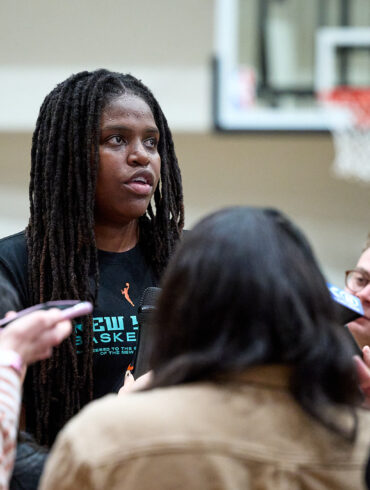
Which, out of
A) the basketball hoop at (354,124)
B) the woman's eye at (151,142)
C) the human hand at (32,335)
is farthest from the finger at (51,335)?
the basketball hoop at (354,124)

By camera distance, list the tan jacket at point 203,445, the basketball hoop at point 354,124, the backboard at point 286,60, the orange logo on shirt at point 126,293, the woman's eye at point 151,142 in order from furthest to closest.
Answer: the backboard at point 286,60
the basketball hoop at point 354,124
the woman's eye at point 151,142
the orange logo on shirt at point 126,293
the tan jacket at point 203,445

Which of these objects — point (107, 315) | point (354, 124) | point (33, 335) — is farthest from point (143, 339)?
point (354, 124)

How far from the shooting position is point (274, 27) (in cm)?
578

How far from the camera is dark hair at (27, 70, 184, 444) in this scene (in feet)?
5.98

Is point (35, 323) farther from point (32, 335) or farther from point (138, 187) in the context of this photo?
point (138, 187)

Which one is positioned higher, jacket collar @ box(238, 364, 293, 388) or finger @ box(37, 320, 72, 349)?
finger @ box(37, 320, 72, 349)

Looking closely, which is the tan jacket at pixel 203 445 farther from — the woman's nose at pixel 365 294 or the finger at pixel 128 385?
the woman's nose at pixel 365 294

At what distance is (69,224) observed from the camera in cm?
194

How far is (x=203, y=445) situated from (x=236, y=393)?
9cm

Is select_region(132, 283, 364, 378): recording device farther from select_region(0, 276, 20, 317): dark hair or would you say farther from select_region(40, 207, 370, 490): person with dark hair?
select_region(40, 207, 370, 490): person with dark hair

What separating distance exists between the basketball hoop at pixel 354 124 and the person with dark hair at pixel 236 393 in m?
4.13

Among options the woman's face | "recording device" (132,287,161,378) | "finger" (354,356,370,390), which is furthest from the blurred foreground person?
the woman's face

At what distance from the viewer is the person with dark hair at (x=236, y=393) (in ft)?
3.28

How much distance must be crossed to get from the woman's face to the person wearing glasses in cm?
63
